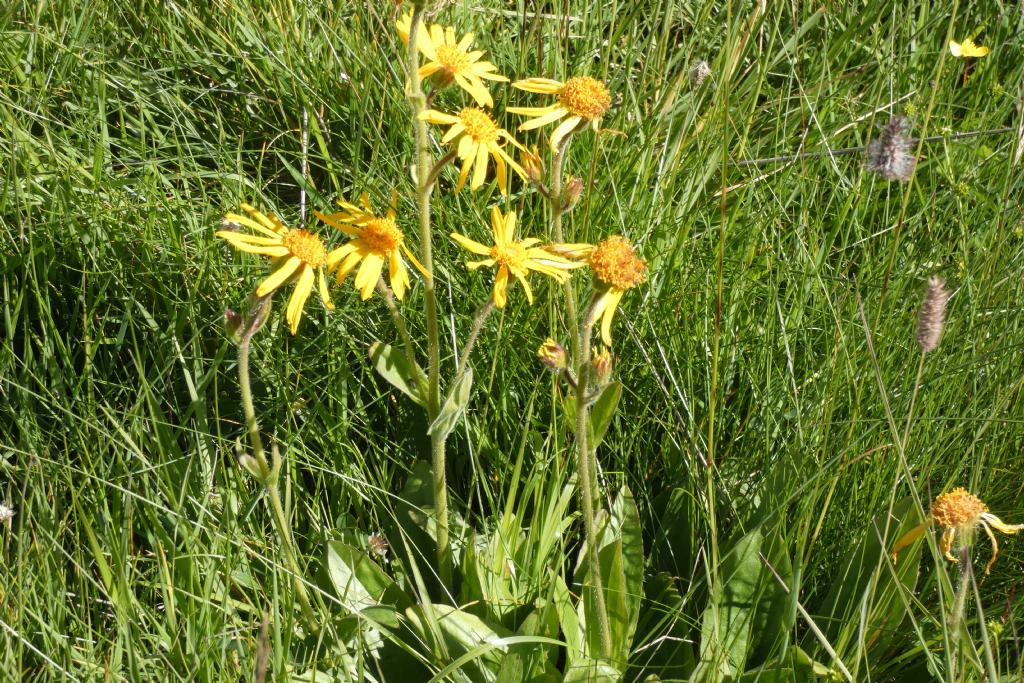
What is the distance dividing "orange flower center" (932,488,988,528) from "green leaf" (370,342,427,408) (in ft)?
2.83

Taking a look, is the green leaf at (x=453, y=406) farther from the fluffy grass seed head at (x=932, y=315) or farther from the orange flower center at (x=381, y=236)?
the fluffy grass seed head at (x=932, y=315)

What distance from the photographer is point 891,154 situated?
1392 mm

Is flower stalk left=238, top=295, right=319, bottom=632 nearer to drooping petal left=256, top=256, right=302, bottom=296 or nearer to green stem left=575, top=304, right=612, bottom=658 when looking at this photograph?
drooping petal left=256, top=256, right=302, bottom=296

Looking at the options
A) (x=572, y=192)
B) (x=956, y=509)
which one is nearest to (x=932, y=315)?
(x=956, y=509)

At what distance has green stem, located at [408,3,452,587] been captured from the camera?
1.55 meters

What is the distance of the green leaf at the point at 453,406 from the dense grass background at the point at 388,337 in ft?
0.59

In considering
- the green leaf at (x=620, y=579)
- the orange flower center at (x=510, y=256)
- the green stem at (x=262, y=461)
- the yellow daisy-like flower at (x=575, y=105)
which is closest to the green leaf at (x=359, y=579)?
the green stem at (x=262, y=461)

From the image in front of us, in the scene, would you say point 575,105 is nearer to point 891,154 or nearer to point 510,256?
point 510,256

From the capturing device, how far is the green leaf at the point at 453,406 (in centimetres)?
163

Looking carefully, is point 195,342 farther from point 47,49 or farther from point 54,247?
point 47,49

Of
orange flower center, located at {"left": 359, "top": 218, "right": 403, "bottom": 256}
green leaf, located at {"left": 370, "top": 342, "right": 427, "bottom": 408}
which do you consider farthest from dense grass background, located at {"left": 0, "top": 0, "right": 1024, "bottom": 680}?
orange flower center, located at {"left": 359, "top": 218, "right": 403, "bottom": 256}

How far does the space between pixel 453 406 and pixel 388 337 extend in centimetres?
64

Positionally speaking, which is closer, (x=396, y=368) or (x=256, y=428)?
(x=256, y=428)

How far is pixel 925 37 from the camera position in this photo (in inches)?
114
